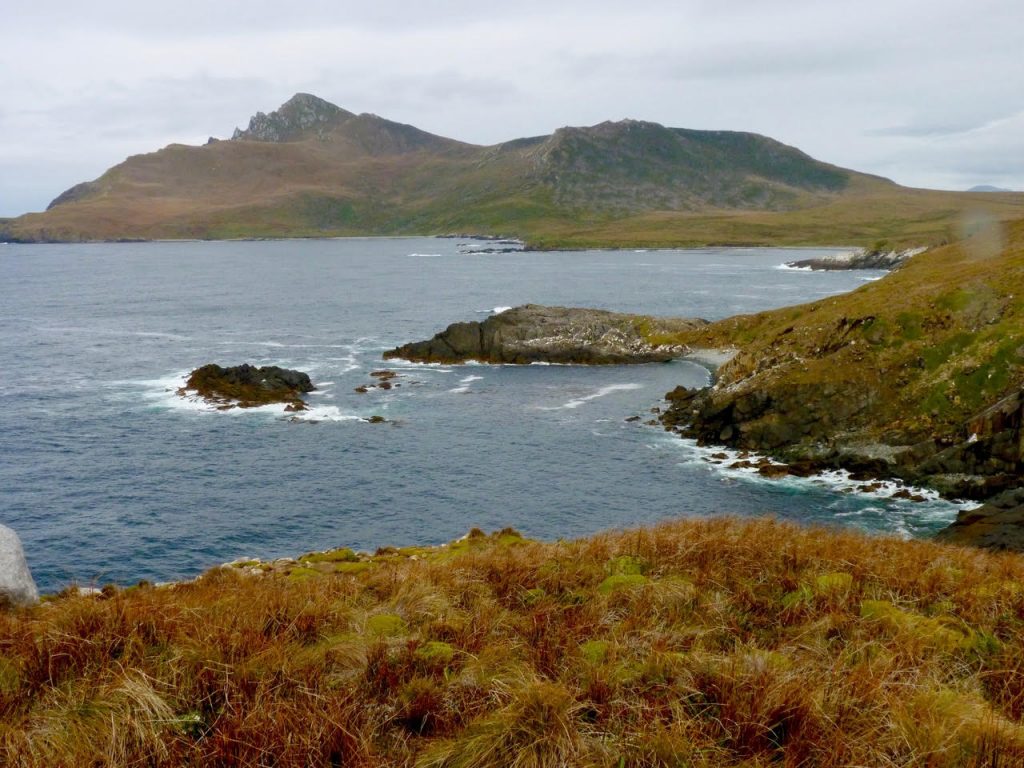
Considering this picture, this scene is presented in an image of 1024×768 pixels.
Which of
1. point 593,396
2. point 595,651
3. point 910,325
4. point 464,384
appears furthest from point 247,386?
point 595,651

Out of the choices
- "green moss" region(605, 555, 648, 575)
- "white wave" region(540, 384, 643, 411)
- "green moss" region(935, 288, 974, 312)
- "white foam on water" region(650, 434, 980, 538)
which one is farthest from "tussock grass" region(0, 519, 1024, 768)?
"white wave" region(540, 384, 643, 411)

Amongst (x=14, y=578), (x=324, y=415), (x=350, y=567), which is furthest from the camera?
(x=324, y=415)

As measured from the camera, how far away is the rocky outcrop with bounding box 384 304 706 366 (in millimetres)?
84812

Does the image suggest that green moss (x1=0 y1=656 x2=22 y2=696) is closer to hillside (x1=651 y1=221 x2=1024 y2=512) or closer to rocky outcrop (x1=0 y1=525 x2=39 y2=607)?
rocky outcrop (x1=0 y1=525 x2=39 y2=607)

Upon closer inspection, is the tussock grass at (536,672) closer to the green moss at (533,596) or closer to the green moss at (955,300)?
the green moss at (533,596)

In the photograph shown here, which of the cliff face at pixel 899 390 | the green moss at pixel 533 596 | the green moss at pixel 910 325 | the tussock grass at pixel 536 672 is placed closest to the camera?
the tussock grass at pixel 536 672

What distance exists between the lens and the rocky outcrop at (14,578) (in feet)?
40.8

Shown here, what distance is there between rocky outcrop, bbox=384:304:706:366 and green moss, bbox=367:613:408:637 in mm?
72786

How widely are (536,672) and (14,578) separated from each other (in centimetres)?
941

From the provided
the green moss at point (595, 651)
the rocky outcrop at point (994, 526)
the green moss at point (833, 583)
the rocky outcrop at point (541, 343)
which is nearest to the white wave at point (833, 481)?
the rocky outcrop at point (994, 526)

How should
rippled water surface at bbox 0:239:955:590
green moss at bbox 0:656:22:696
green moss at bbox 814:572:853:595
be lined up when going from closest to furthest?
green moss at bbox 0:656:22:696 < green moss at bbox 814:572:853:595 < rippled water surface at bbox 0:239:955:590

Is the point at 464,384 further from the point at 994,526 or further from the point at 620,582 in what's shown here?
the point at 620,582

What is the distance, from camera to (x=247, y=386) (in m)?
66.6

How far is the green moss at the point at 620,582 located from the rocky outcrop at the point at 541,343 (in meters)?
71.2
